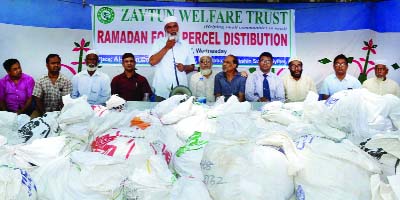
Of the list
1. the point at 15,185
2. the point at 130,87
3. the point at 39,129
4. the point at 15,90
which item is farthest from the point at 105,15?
the point at 15,185

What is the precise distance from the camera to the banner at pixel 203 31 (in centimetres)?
681

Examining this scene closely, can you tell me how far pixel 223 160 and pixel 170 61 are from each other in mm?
4276

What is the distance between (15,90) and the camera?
6.03 metres

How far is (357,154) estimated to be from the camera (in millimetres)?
2377

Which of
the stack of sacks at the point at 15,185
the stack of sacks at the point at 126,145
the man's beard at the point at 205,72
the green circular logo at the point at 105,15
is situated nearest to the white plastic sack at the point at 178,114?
the stack of sacks at the point at 126,145

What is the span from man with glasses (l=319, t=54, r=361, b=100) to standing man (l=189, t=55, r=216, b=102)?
5.00 feet

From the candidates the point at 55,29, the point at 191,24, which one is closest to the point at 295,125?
the point at 191,24

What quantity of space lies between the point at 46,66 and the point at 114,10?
1230 millimetres

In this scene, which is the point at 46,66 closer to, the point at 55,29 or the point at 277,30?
the point at 55,29

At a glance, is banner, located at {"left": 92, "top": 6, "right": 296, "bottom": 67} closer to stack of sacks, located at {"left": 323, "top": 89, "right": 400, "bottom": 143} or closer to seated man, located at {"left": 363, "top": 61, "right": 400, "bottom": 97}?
seated man, located at {"left": 363, "top": 61, "right": 400, "bottom": 97}

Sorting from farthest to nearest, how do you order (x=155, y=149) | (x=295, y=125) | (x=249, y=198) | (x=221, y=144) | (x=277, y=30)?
(x=277, y=30)
(x=295, y=125)
(x=155, y=149)
(x=221, y=144)
(x=249, y=198)

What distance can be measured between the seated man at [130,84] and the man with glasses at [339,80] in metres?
2.39

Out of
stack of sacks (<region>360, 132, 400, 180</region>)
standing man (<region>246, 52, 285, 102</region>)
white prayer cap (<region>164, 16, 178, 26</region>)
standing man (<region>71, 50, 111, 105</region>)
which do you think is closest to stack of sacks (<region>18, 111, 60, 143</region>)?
stack of sacks (<region>360, 132, 400, 180</region>)

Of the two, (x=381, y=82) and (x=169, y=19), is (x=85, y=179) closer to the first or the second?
(x=169, y=19)
